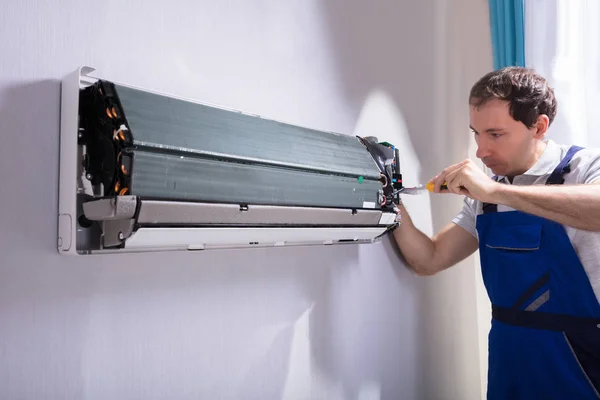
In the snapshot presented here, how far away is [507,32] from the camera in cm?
214

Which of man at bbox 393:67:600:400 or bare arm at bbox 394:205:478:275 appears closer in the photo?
man at bbox 393:67:600:400

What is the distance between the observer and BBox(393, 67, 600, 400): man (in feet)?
4.58

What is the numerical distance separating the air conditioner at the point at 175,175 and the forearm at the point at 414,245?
52 centimetres

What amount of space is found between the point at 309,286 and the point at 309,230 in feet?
0.89

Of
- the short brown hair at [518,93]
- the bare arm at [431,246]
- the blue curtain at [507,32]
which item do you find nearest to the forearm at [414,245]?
the bare arm at [431,246]

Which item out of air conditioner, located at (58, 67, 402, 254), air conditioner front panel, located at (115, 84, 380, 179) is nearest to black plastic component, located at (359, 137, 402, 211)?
air conditioner front panel, located at (115, 84, 380, 179)

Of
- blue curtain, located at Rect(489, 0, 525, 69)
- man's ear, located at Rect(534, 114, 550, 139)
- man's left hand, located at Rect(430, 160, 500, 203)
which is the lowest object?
man's left hand, located at Rect(430, 160, 500, 203)

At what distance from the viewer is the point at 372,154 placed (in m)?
1.46

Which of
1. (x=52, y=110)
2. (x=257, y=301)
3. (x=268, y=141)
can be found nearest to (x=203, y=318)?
(x=257, y=301)

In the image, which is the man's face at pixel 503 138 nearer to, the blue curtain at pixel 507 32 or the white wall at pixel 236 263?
the white wall at pixel 236 263

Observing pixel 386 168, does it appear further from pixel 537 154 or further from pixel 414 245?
pixel 537 154

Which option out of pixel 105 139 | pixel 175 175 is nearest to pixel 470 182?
pixel 175 175

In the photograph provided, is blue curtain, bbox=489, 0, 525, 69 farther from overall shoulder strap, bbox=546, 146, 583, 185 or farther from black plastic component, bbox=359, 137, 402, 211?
black plastic component, bbox=359, 137, 402, 211

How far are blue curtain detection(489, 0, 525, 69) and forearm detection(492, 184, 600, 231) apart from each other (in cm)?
92
